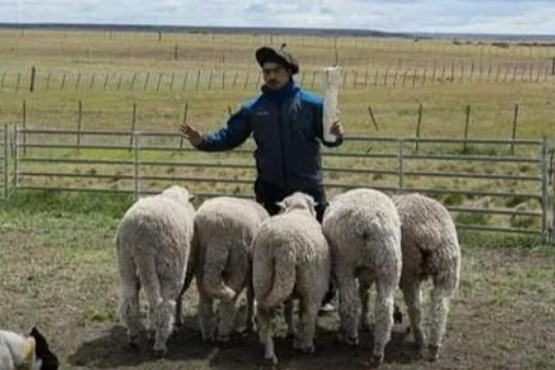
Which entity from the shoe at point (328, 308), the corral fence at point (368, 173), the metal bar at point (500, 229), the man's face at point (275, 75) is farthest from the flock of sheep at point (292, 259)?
the corral fence at point (368, 173)

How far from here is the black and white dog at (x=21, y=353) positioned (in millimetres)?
5473

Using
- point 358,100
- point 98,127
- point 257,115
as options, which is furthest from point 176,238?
point 358,100

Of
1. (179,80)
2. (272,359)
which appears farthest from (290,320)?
(179,80)

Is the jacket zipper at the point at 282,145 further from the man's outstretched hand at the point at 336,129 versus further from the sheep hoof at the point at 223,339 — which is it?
the sheep hoof at the point at 223,339

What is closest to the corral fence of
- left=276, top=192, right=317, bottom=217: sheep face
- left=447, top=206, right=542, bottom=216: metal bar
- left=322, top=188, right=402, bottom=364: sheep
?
left=447, top=206, right=542, bottom=216: metal bar

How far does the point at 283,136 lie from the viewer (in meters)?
8.17

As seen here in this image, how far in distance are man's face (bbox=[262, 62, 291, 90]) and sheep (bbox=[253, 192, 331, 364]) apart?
113 cm

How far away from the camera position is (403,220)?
7656 millimetres

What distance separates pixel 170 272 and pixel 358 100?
37.4 meters

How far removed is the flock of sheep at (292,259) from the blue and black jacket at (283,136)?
1.20 feet

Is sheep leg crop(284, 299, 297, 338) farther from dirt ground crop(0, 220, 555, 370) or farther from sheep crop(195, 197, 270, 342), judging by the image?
sheep crop(195, 197, 270, 342)

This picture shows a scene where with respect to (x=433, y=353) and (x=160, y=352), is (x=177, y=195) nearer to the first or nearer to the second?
(x=160, y=352)

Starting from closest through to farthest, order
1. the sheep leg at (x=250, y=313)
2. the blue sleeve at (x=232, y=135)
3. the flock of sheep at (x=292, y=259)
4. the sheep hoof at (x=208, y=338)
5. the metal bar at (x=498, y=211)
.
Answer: the flock of sheep at (x=292, y=259)
the sheep hoof at (x=208, y=338)
the sheep leg at (x=250, y=313)
the blue sleeve at (x=232, y=135)
the metal bar at (x=498, y=211)

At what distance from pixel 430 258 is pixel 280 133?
1.55 metres
